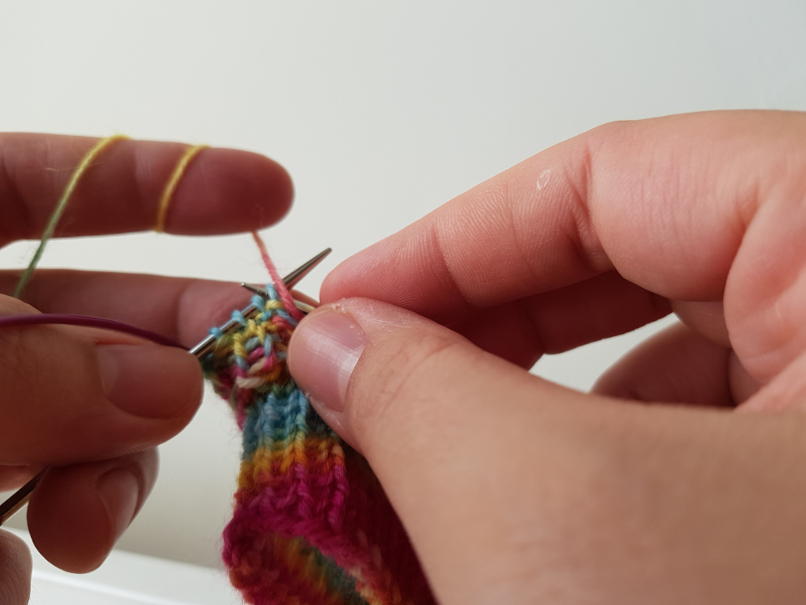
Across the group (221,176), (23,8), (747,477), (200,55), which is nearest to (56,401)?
(221,176)

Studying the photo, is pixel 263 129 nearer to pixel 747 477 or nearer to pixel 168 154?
pixel 168 154

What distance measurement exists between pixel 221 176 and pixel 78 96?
63 centimetres

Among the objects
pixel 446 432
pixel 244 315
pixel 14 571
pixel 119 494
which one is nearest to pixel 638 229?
pixel 446 432

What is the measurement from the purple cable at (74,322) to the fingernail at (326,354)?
195 mm

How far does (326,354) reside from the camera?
24.9 inches

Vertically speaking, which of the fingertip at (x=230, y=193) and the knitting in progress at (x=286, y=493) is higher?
the fingertip at (x=230, y=193)

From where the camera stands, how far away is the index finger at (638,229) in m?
0.54

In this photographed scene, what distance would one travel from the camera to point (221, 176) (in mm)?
913

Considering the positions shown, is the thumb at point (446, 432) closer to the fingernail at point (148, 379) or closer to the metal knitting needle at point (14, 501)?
the fingernail at point (148, 379)

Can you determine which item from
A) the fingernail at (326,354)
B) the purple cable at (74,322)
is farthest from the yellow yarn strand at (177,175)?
the fingernail at (326,354)

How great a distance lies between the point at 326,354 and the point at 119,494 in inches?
16.5

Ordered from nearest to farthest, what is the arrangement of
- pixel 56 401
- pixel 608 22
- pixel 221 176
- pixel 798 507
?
pixel 798 507, pixel 56 401, pixel 221 176, pixel 608 22

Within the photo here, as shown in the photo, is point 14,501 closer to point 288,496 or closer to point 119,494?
point 119,494

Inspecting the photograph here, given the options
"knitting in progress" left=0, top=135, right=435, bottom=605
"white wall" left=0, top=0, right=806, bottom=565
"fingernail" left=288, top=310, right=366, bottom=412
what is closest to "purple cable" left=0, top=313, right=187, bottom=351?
"knitting in progress" left=0, top=135, right=435, bottom=605
